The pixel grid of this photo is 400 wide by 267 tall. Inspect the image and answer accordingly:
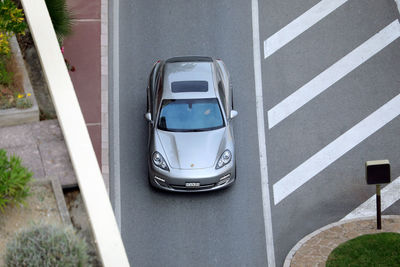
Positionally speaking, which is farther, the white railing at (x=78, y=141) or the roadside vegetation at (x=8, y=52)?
the roadside vegetation at (x=8, y=52)

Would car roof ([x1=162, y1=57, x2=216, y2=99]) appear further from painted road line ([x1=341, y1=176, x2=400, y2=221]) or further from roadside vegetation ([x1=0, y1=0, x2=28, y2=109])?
roadside vegetation ([x1=0, y1=0, x2=28, y2=109])

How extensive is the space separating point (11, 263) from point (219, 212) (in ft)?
27.5

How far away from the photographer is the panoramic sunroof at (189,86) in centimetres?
1506

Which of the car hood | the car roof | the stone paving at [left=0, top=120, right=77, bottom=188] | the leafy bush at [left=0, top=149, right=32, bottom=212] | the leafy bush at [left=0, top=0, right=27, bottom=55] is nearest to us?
the leafy bush at [left=0, top=149, right=32, bottom=212]

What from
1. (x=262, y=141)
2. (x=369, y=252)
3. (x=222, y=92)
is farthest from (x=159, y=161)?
(x=369, y=252)

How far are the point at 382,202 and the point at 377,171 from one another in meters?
2.10

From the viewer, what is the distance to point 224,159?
14641 mm

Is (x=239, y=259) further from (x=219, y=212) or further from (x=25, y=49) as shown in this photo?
(x=25, y=49)

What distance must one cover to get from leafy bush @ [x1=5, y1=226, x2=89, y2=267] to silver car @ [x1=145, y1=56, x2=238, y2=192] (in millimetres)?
7700

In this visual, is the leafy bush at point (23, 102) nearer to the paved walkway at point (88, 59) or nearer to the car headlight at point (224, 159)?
the car headlight at point (224, 159)

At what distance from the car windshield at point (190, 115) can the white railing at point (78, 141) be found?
5.22 meters

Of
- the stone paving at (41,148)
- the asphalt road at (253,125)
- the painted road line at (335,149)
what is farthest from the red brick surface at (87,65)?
the stone paving at (41,148)

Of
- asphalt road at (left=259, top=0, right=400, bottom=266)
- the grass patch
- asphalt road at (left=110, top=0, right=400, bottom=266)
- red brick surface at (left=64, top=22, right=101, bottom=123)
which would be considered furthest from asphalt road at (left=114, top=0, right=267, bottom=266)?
the grass patch

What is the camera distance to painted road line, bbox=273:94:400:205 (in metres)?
15.2
